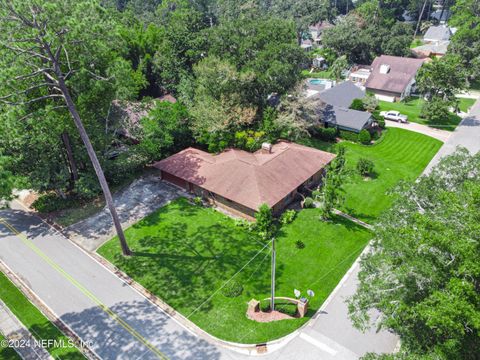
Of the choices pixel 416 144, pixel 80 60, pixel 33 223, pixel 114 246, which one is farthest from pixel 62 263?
pixel 416 144

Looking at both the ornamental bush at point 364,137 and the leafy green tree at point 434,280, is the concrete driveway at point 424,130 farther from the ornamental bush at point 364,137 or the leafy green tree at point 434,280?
the leafy green tree at point 434,280

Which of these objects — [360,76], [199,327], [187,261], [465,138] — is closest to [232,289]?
[199,327]

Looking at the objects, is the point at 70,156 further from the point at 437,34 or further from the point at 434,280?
the point at 437,34

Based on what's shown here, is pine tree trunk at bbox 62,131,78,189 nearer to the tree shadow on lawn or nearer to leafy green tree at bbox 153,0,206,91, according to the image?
the tree shadow on lawn

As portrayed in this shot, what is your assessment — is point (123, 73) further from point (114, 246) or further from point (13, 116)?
point (114, 246)

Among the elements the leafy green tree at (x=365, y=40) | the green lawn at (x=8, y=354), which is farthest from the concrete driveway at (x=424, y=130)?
the green lawn at (x=8, y=354)
